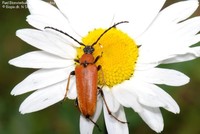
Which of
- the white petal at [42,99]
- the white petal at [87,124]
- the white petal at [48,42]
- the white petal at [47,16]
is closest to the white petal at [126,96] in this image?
the white petal at [87,124]

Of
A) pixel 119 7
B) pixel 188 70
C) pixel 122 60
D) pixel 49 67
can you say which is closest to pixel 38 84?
pixel 49 67

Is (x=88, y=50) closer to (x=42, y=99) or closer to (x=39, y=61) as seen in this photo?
(x=39, y=61)

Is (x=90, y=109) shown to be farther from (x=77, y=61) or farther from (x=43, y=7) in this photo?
(x=43, y=7)

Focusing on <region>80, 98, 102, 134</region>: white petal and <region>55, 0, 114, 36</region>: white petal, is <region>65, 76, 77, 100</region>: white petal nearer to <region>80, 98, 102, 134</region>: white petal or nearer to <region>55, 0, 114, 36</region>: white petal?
<region>80, 98, 102, 134</region>: white petal

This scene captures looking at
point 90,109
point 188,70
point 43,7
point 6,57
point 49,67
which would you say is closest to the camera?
point 90,109

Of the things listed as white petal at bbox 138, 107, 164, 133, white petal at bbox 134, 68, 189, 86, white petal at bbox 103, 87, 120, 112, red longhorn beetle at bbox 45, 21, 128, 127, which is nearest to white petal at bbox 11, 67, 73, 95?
red longhorn beetle at bbox 45, 21, 128, 127

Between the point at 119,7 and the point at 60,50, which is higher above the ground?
the point at 119,7
